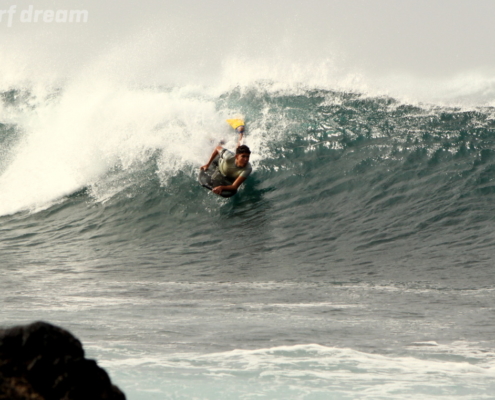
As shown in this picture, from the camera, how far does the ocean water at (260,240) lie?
6.16 meters

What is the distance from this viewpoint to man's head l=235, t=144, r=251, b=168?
1227cm

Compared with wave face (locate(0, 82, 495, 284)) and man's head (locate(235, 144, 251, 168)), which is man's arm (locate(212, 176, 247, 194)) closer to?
man's head (locate(235, 144, 251, 168))

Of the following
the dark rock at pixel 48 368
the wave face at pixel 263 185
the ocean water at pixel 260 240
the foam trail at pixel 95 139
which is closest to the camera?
the dark rock at pixel 48 368

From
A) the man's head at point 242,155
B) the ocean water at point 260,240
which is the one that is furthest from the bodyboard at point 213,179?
the ocean water at point 260,240

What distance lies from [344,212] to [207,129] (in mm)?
5179

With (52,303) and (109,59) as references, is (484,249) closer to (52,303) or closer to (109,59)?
(52,303)

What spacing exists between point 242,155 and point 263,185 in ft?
9.12

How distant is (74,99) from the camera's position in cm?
2039

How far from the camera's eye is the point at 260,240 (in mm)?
12391

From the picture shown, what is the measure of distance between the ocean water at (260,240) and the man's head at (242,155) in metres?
1.33

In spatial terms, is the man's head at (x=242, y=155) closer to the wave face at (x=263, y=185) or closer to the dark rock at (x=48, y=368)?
the wave face at (x=263, y=185)

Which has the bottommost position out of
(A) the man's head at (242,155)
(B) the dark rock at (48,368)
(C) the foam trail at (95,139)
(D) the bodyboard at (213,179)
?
(B) the dark rock at (48,368)

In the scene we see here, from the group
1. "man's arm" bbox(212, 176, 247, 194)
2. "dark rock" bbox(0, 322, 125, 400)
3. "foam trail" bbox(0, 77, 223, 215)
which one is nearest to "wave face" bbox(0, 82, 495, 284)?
"foam trail" bbox(0, 77, 223, 215)

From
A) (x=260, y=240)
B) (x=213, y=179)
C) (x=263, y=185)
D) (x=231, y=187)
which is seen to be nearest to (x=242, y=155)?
(x=231, y=187)
